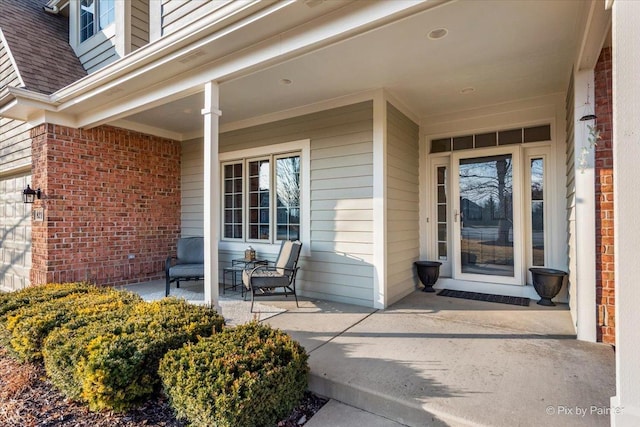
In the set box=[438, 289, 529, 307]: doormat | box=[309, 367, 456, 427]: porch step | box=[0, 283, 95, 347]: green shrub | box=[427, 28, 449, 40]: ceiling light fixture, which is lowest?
box=[309, 367, 456, 427]: porch step

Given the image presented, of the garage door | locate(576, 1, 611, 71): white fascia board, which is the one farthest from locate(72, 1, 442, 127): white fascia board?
the garage door

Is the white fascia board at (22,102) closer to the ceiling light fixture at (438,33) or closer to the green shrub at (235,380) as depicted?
the green shrub at (235,380)

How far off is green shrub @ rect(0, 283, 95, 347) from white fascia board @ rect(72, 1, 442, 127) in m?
2.29

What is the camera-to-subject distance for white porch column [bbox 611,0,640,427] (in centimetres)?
152

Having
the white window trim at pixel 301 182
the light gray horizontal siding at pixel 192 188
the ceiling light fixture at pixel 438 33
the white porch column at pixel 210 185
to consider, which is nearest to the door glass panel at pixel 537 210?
the ceiling light fixture at pixel 438 33

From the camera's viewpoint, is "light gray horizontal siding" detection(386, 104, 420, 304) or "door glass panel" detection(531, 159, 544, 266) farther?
"door glass panel" detection(531, 159, 544, 266)

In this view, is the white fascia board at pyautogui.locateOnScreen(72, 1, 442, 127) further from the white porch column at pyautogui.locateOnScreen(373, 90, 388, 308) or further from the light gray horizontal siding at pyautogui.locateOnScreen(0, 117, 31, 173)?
the light gray horizontal siding at pyautogui.locateOnScreen(0, 117, 31, 173)

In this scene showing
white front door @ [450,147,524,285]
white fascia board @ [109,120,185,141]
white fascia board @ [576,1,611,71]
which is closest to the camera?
white fascia board @ [576,1,611,71]

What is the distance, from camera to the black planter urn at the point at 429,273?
4.85 m

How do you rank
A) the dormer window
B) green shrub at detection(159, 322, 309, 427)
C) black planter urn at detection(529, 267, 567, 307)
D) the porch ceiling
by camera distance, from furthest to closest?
the dormer window < black planter urn at detection(529, 267, 567, 307) < the porch ceiling < green shrub at detection(159, 322, 309, 427)

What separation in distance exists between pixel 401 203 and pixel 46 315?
3.99 meters

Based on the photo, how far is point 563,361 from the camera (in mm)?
2562

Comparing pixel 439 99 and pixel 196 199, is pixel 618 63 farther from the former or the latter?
pixel 196 199

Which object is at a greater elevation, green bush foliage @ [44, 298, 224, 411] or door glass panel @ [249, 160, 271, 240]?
door glass panel @ [249, 160, 271, 240]
